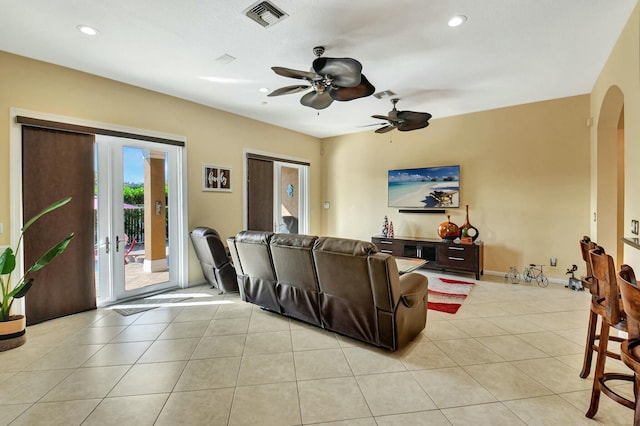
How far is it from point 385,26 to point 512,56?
1658mm

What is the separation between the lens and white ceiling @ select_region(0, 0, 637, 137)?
255cm

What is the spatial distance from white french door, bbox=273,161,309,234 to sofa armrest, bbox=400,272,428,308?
3.90 metres

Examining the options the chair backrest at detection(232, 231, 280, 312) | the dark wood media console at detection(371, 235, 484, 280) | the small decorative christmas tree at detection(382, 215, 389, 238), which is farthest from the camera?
the small decorative christmas tree at detection(382, 215, 389, 238)

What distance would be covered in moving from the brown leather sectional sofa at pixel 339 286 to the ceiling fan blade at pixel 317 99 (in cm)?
153

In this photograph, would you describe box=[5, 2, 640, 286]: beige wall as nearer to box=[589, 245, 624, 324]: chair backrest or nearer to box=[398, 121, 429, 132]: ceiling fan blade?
box=[398, 121, 429, 132]: ceiling fan blade

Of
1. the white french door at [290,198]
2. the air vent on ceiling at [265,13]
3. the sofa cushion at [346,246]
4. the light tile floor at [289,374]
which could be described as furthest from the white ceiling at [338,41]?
the light tile floor at [289,374]

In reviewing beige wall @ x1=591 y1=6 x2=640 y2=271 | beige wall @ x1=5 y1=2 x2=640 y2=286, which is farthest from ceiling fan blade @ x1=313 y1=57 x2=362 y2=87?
beige wall @ x1=5 y1=2 x2=640 y2=286

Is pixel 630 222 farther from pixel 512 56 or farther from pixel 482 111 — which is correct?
pixel 482 111

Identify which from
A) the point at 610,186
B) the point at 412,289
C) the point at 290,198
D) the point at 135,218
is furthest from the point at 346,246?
the point at 290,198

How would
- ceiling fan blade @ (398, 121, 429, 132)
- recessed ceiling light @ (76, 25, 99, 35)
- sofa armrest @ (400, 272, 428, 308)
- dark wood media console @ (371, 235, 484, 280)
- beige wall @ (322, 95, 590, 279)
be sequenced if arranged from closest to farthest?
sofa armrest @ (400, 272, 428, 308)
recessed ceiling light @ (76, 25, 99, 35)
ceiling fan blade @ (398, 121, 429, 132)
beige wall @ (322, 95, 590, 279)
dark wood media console @ (371, 235, 484, 280)

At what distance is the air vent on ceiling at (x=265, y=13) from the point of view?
8.20 ft

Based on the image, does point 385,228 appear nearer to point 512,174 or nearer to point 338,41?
point 512,174

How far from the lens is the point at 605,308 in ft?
6.15

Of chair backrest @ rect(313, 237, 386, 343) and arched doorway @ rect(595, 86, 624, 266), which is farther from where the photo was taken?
arched doorway @ rect(595, 86, 624, 266)
